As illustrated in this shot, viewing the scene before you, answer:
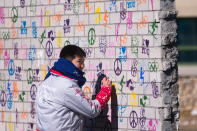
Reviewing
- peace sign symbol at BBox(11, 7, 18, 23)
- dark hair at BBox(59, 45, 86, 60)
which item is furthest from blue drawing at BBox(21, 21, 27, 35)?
dark hair at BBox(59, 45, 86, 60)

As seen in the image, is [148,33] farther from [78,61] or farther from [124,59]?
[78,61]

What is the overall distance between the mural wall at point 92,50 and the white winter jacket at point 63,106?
0.61m

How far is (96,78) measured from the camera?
242 inches

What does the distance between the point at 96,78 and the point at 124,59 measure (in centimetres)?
38

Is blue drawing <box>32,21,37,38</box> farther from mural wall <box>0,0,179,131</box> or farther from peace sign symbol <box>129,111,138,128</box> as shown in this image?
peace sign symbol <box>129,111,138,128</box>

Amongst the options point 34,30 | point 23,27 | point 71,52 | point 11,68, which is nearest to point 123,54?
point 71,52

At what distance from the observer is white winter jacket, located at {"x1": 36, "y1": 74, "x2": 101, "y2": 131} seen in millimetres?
5402

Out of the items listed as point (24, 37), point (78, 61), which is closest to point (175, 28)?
point (78, 61)

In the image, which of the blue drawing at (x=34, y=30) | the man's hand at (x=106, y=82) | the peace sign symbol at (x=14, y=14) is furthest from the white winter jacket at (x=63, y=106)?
the peace sign symbol at (x=14, y=14)

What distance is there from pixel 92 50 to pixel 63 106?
3.14 ft

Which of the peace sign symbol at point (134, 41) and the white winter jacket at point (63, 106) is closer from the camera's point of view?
Answer: the white winter jacket at point (63, 106)

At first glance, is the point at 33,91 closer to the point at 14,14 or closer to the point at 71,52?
the point at 14,14

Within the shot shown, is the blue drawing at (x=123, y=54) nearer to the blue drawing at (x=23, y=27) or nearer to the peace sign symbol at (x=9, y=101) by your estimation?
the blue drawing at (x=23, y=27)

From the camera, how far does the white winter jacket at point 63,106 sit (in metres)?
5.40
